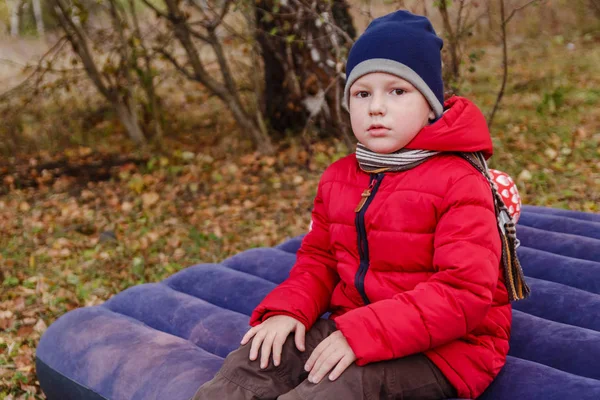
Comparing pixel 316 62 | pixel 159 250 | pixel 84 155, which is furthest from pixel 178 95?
pixel 159 250

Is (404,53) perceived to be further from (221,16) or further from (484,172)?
(221,16)

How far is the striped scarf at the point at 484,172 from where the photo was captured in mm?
1966

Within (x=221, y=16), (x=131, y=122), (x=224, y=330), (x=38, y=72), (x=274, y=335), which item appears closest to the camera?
(x=274, y=335)

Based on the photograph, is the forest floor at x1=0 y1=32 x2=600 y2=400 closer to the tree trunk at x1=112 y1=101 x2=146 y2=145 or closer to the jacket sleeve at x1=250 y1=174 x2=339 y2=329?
the tree trunk at x1=112 y1=101 x2=146 y2=145

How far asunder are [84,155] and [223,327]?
15.8ft

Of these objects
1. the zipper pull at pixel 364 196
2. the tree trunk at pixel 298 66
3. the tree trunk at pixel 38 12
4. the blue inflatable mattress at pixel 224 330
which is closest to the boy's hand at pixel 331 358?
the zipper pull at pixel 364 196

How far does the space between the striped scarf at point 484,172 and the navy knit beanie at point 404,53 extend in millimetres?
177

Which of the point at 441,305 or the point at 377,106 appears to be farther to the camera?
the point at 377,106

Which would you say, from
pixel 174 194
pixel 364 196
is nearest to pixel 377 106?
pixel 364 196

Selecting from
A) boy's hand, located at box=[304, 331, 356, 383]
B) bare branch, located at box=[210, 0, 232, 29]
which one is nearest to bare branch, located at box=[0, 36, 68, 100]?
bare branch, located at box=[210, 0, 232, 29]

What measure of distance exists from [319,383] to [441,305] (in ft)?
1.32

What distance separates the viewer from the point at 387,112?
1915 millimetres

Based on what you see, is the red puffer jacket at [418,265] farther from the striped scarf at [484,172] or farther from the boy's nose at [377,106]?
the boy's nose at [377,106]

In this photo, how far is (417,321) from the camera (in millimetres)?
1708
